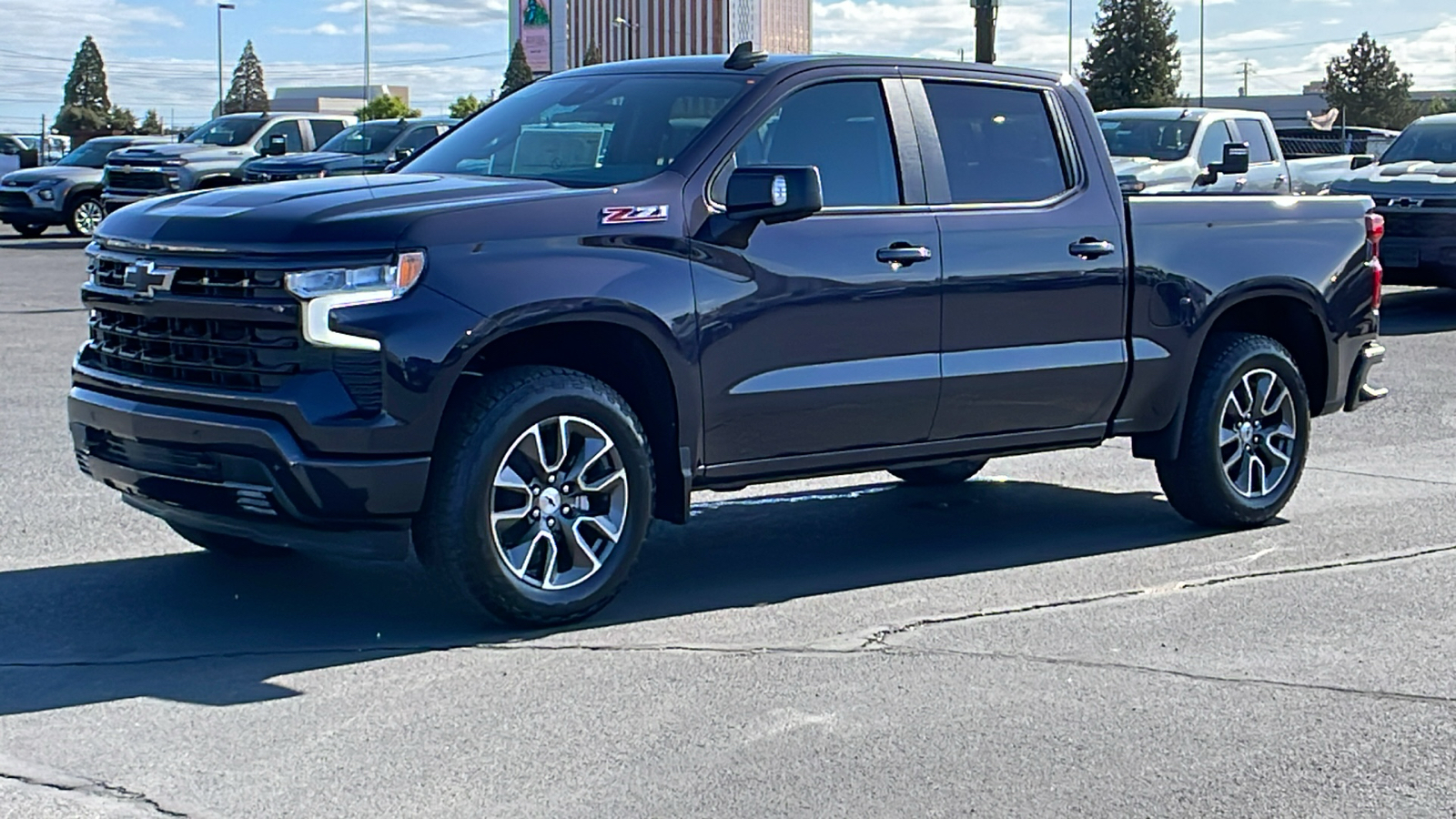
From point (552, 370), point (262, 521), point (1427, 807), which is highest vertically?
point (552, 370)

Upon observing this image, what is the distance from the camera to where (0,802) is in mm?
4340

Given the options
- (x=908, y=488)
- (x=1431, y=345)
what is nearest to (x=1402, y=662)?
(x=908, y=488)

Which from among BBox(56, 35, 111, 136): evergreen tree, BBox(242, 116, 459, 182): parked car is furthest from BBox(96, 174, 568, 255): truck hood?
BBox(56, 35, 111, 136): evergreen tree

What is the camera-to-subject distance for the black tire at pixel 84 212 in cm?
2828

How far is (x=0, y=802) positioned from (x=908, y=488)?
204 inches

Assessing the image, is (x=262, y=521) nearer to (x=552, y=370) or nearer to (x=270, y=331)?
(x=270, y=331)

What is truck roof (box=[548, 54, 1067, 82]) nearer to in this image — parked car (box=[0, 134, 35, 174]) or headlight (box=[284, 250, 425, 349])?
headlight (box=[284, 250, 425, 349])

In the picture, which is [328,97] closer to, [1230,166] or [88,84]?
[88,84]

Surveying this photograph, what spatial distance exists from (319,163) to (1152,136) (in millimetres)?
9668

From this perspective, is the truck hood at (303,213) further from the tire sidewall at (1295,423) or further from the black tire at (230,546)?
the tire sidewall at (1295,423)

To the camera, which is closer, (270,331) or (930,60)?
(270,331)

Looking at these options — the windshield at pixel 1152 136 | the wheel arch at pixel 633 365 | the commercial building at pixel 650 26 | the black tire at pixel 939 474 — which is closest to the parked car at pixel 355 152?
the windshield at pixel 1152 136

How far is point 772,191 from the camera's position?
A: 608cm

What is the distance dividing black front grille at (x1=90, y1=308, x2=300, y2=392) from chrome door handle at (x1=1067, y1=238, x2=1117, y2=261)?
123 inches
